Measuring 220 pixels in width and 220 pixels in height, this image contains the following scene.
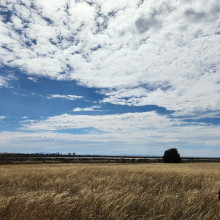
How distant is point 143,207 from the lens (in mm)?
5777

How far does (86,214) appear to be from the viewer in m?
4.93

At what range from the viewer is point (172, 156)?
62469 millimetres

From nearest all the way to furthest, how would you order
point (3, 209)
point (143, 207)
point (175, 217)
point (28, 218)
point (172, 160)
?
point (28, 218), point (3, 209), point (175, 217), point (143, 207), point (172, 160)

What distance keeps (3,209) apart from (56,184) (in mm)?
5376

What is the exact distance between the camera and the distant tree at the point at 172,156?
62378 mm

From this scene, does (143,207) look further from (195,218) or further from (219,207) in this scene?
(219,207)

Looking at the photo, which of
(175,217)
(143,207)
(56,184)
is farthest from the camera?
(56,184)

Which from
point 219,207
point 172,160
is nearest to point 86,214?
point 219,207

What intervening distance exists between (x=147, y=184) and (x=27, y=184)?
6.04 meters

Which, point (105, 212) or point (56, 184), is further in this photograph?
point (56, 184)

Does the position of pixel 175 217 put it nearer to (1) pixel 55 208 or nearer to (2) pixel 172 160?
(1) pixel 55 208

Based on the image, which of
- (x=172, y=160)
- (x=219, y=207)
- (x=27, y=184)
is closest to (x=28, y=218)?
(x=219, y=207)

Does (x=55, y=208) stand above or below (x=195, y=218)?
above

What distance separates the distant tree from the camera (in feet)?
205
